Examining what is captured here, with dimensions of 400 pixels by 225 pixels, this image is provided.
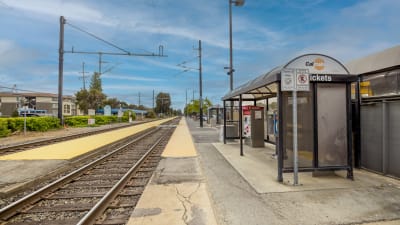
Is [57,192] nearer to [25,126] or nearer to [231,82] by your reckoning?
[231,82]

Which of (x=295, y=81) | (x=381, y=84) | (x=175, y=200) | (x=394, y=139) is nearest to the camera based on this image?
(x=175, y=200)

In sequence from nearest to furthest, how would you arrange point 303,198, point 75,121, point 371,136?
1. point 303,198
2. point 371,136
3. point 75,121

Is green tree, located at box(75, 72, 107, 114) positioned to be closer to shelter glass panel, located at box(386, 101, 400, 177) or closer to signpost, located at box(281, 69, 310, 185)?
signpost, located at box(281, 69, 310, 185)

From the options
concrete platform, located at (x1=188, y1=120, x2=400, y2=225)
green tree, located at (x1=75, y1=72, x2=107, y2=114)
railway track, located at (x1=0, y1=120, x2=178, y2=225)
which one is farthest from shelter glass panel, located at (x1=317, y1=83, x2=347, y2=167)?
green tree, located at (x1=75, y1=72, x2=107, y2=114)

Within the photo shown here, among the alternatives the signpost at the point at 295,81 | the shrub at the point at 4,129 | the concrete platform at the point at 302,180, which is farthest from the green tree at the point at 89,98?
the signpost at the point at 295,81

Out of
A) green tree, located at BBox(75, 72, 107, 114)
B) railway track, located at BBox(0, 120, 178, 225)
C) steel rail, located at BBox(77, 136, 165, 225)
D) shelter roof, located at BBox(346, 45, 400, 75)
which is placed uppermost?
green tree, located at BBox(75, 72, 107, 114)

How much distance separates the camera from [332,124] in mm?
Result: 6305

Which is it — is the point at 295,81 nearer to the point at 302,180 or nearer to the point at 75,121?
the point at 302,180

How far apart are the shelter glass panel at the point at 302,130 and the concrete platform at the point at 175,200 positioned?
222cm

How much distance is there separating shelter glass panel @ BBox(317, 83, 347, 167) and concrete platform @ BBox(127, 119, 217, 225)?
298 cm

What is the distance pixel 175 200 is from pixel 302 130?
3.64 meters

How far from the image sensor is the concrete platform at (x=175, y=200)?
4.20m

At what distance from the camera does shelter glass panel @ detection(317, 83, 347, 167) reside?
625 centimetres

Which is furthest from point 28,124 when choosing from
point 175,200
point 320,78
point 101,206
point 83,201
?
point 320,78
